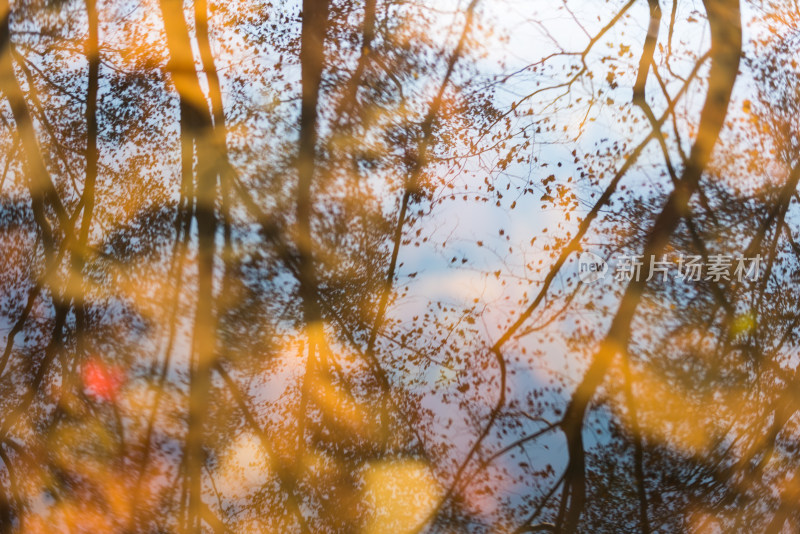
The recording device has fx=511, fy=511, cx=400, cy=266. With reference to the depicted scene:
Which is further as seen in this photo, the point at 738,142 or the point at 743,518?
the point at 738,142

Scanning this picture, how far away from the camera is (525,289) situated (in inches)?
68.3

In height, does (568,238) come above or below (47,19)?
below

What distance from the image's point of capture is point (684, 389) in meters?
1.73

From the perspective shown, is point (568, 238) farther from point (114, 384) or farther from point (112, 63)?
Answer: point (112, 63)

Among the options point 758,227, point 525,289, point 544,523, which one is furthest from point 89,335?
point 758,227

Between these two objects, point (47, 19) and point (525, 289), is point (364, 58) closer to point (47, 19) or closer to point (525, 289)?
point (525, 289)

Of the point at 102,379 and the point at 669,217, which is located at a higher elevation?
the point at 669,217

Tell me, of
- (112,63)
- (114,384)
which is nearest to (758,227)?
(114,384)

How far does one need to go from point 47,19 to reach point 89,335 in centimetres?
129

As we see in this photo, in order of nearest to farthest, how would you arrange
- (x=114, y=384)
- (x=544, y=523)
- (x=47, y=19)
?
(x=544, y=523), (x=114, y=384), (x=47, y=19)

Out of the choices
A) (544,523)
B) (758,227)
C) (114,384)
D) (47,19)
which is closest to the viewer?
(544,523)

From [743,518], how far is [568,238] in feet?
3.52

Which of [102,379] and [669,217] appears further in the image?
[669,217]

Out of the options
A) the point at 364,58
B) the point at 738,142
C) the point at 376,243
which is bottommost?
the point at 376,243
